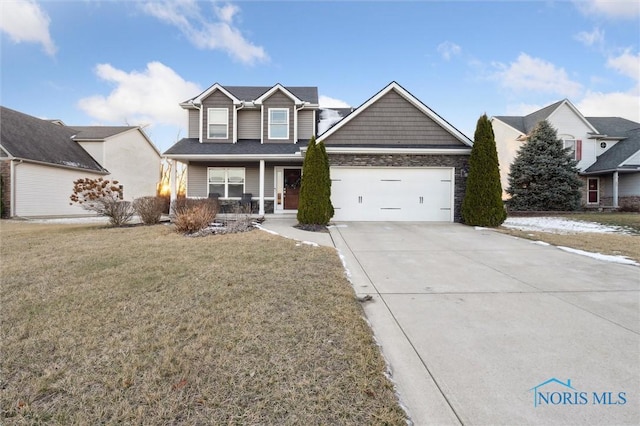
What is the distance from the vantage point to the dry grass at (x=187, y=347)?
1933 mm

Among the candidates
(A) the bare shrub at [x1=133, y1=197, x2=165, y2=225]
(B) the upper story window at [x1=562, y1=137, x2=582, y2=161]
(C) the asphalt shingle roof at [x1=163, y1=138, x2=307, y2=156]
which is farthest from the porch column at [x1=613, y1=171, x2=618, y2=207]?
(A) the bare shrub at [x1=133, y1=197, x2=165, y2=225]

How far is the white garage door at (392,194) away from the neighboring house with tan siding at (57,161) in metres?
16.3

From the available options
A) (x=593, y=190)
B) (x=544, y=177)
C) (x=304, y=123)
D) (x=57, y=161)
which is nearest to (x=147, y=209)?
(x=304, y=123)

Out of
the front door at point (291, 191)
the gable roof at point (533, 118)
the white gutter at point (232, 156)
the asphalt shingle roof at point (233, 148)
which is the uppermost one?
the gable roof at point (533, 118)

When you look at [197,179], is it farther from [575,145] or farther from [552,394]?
[575,145]

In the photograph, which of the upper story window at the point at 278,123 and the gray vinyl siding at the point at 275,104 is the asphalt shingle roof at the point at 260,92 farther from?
the upper story window at the point at 278,123

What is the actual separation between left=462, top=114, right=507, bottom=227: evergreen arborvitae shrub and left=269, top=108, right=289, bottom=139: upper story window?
8.50 metres

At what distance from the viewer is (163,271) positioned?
492 cm

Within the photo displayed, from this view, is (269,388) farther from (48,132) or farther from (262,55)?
(48,132)

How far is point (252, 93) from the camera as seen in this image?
16109mm

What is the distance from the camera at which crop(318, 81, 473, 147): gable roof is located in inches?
478

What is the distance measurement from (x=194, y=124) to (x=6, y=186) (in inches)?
388

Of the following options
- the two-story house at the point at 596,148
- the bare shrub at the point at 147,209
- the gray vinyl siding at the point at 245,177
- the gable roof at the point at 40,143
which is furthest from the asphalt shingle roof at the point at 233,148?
the two-story house at the point at 596,148

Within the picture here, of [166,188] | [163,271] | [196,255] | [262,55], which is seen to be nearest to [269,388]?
[163,271]
